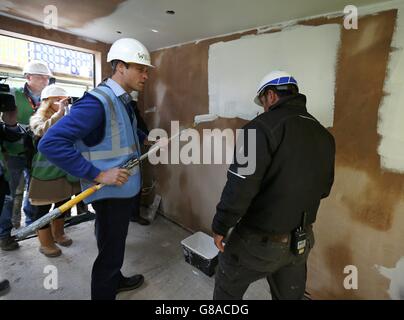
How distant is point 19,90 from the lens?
2.08m

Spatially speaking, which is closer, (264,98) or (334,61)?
(264,98)

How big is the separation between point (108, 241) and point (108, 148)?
0.50m

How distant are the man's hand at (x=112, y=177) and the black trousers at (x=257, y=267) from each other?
62 cm

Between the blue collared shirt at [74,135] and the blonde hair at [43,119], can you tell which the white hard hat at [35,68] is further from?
the blue collared shirt at [74,135]

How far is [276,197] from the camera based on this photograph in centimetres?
101

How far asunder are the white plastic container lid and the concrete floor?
0.49 ft

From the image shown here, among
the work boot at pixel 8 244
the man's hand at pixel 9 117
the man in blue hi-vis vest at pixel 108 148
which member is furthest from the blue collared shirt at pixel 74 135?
the work boot at pixel 8 244

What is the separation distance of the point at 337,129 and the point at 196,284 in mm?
1477

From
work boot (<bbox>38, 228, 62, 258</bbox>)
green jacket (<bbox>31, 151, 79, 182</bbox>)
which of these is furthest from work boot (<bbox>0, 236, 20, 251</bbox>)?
green jacket (<bbox>31, 151, 79, 182</bbox>)

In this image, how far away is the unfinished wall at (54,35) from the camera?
77.5 inches

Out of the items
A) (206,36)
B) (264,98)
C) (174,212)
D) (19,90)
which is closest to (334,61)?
(264,98)

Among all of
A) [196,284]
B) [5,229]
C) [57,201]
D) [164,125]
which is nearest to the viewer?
[196,284]

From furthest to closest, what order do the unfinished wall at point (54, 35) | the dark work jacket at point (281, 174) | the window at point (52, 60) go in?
the window at point (52, 60), the unfinished wall at point (54, 35), the dark work jacket at point (281, 174)
